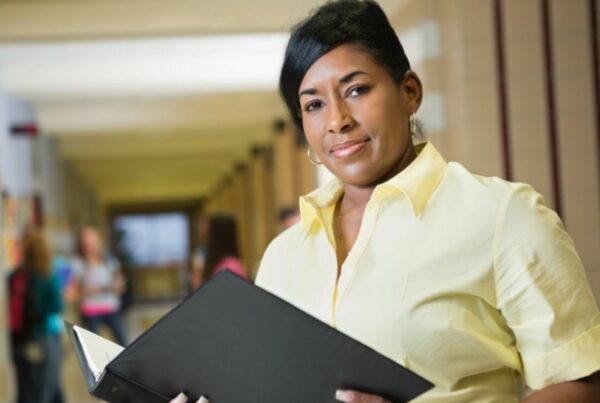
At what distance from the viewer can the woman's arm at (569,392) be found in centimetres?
142

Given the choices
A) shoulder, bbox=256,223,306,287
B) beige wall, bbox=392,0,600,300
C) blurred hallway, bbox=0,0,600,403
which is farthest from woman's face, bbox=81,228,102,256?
shoulder, bbox=256,223,306,287

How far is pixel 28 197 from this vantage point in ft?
41.0

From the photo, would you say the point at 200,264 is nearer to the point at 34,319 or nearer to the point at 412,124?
the point at 34,319

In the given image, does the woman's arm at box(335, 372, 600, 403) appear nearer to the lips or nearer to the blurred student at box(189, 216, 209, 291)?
the lips

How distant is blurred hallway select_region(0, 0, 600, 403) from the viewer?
557 cm

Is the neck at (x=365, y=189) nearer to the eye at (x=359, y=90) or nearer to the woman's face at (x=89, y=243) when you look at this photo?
the eye at (x=359, y=90)

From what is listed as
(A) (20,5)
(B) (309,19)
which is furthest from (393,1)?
(B) (309,19)

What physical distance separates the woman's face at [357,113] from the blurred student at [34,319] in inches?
214

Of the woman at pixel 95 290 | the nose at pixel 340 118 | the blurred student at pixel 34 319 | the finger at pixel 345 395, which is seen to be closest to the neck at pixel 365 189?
the nose at pixel 340 118

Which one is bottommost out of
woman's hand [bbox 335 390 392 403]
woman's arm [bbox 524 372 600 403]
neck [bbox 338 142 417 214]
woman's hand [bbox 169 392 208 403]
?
woman's arm [bbox 524 372 600 403]

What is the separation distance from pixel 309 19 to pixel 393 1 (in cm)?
510

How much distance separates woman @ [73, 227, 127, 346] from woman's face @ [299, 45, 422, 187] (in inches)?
289

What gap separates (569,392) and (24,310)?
574cm

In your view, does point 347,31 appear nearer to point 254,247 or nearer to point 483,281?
point 483,281
